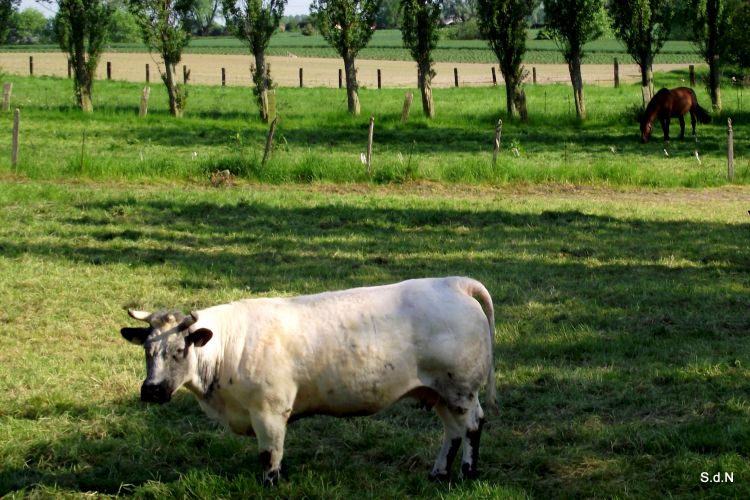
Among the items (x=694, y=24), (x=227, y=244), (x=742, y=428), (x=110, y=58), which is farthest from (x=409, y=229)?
(x=110, y=58)

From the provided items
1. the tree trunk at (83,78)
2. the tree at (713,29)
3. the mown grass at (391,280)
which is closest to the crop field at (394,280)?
the mown grass at (391,280)

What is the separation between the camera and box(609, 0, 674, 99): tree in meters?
37.0

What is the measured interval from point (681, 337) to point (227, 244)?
283 inches

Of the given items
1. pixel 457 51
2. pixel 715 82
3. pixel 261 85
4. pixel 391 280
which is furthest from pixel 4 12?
pixel 457 51

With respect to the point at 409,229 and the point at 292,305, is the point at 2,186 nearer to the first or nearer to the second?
the point at 409,229

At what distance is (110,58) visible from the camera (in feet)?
251

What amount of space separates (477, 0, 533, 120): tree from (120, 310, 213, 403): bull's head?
29506mm

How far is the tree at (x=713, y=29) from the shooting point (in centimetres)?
3709

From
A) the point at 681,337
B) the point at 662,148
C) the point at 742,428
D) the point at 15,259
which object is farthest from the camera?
the point at 662,148

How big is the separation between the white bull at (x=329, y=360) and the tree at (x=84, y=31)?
Result: 3154 cm

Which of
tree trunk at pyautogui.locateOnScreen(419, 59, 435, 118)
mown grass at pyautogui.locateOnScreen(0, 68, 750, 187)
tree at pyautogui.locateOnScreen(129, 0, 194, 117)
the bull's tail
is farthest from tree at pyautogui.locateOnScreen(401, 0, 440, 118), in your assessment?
the bull's tail

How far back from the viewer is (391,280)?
12.4 m

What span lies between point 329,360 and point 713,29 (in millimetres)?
34454

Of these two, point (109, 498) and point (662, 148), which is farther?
point (662, 148)
